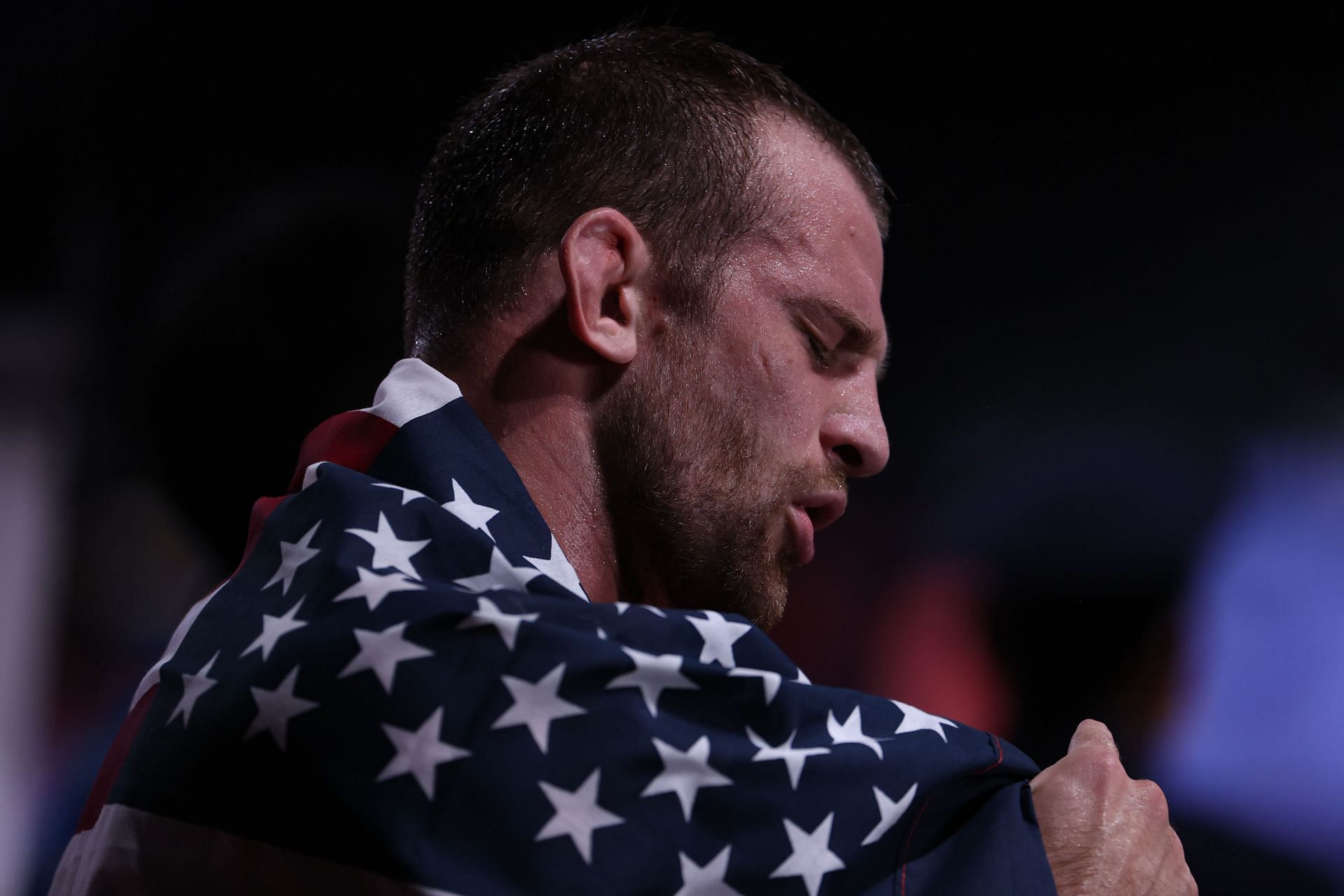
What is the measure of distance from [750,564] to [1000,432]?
2.43ft

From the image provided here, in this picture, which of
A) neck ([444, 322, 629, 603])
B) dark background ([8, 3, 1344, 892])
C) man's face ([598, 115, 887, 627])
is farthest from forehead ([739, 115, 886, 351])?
dark background ([8, 3, 1344, 892])

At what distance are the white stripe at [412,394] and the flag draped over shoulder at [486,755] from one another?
0.35 feet

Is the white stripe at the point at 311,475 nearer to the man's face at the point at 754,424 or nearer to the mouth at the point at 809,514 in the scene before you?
the man's face at the point at 754,424

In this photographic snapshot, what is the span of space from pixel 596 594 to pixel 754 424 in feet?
0.67

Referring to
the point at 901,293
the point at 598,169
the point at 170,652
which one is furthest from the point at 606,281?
the point at 901,293

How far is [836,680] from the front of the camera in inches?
62.3

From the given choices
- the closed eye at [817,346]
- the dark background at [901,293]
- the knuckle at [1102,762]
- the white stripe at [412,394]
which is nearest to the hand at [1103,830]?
the knuckle at [1102,762]

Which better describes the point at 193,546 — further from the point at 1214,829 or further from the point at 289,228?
the point at 1214,829

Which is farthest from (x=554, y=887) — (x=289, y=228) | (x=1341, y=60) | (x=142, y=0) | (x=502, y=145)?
(x=1341, y=60)

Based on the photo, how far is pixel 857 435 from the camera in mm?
973

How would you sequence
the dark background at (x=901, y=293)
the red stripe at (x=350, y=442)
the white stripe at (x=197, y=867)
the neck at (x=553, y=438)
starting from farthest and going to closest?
the dark background at (x=901, y=293) < the neck at (x=553, y=438) < the red stripe at (x=350, y=442) < the white stripe at (x=197, y=867)

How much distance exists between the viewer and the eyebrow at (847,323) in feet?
3.19

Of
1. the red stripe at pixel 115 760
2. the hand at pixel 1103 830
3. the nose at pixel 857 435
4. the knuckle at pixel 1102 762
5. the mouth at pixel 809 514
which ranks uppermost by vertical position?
the nose at pixel 857 435

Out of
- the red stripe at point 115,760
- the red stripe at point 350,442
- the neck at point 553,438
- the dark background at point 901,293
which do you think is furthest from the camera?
the dark background at point 901,293
